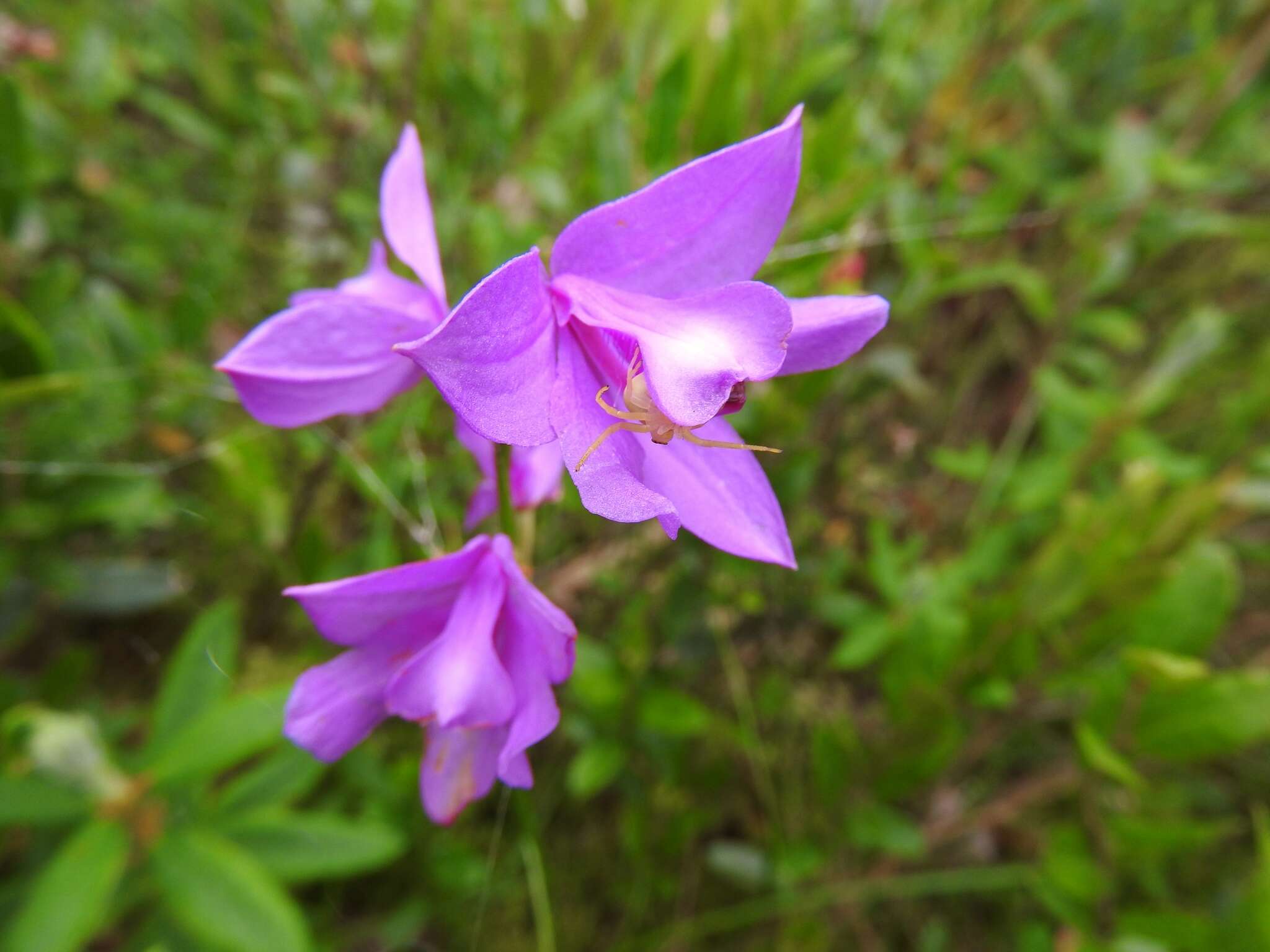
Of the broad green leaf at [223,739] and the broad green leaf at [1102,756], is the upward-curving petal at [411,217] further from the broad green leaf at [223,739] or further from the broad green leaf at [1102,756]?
the broad green leaf at [1102,756]

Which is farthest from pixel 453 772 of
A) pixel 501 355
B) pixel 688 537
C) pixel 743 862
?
pixel 743 862

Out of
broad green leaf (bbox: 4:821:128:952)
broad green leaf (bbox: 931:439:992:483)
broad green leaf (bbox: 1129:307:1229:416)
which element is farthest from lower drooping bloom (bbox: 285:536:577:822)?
broad green leaf (bbox: 1129:307:1229:416)

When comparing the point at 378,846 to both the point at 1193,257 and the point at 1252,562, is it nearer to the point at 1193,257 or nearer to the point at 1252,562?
the point at 1252,562

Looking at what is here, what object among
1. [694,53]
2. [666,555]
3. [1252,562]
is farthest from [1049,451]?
[694,53]

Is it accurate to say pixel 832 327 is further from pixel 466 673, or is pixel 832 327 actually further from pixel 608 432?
pixel 466 673

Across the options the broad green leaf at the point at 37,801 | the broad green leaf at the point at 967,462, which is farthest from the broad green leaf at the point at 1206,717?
the broad green leaf at the point at 37,801

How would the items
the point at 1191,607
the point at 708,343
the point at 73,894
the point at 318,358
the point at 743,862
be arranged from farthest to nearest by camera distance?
the point at 743,862, the point at 1191,607, the point at 73,894, the point at 318,358, the point at 708,343
